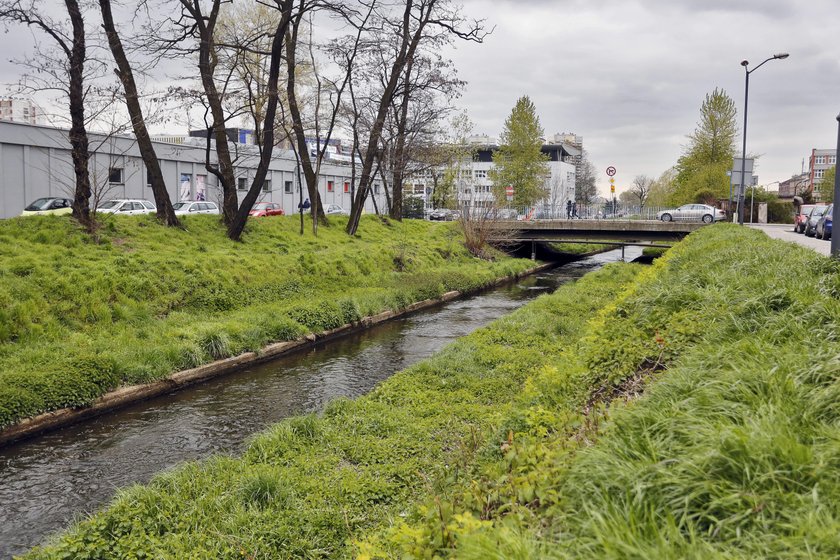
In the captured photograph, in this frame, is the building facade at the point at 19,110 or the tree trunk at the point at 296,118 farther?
the tree trunk at the point at 296,118

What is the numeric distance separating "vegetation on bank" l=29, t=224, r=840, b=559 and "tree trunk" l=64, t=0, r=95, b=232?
1163 cm

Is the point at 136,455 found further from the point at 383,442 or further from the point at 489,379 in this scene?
the point at 489,379

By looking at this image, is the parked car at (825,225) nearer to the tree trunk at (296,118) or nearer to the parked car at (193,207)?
the tree trunk at (296,118)

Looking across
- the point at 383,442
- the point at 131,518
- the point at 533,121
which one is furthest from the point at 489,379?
the point at 533,121

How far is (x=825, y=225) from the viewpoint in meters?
25.0

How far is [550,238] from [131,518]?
35.1 meters

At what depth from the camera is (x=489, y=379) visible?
10.5m

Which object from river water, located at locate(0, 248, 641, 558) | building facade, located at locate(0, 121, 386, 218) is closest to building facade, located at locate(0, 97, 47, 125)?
building facade, located at locate(0, 121, 386, 218)

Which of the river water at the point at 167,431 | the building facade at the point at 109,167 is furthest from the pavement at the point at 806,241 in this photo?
the building facade at the point at 109,167

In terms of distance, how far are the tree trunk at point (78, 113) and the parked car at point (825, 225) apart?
25.1m

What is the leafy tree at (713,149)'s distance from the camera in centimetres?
5606

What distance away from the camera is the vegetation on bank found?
2.79 metres

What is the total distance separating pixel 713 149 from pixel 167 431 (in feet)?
189

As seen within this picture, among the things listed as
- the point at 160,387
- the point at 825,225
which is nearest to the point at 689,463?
the point at 160,387
